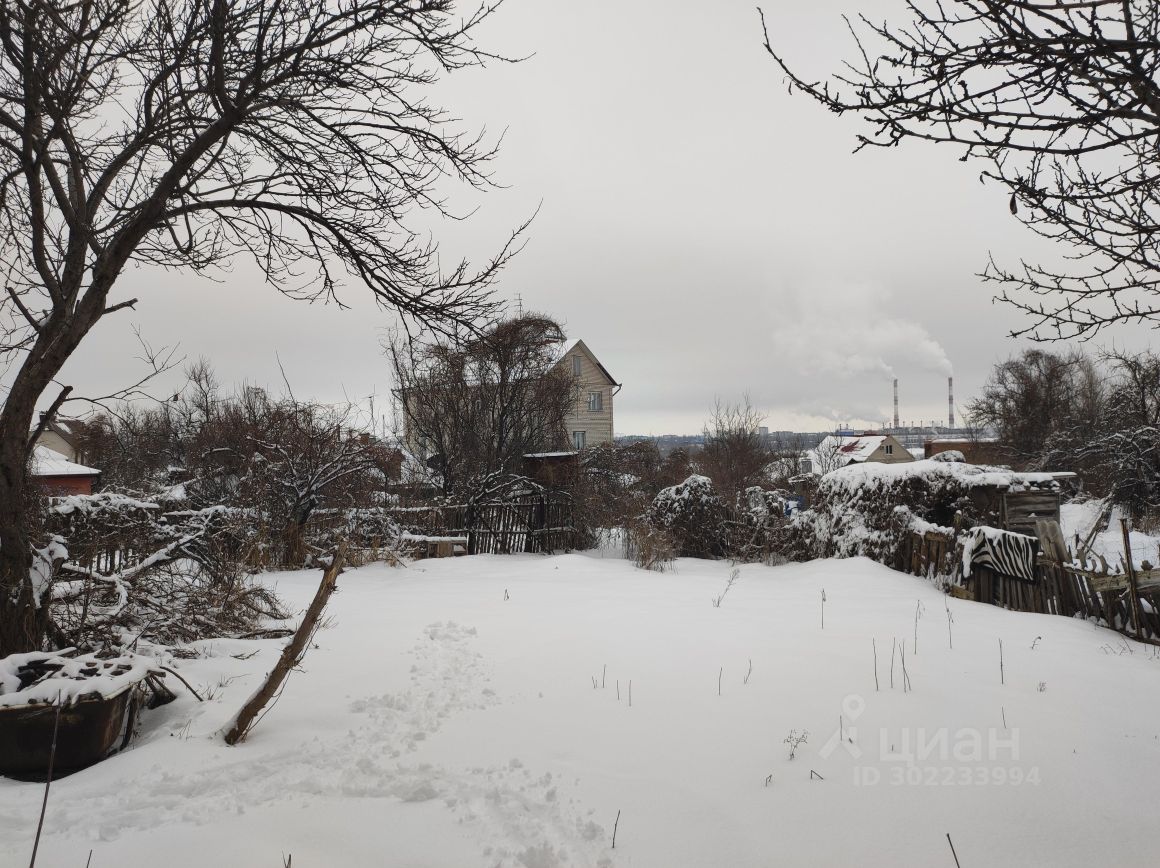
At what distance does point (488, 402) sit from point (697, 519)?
5746mm

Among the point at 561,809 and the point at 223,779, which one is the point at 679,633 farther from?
the point at 223,779

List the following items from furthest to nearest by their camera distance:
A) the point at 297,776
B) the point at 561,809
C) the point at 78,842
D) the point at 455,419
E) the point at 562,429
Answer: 1. the point at 562,429
2. the point at 455,419
3. the point at 297,776
4. the point at 561,809
5. the point at 78,842

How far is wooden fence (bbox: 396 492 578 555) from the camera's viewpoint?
13.4m

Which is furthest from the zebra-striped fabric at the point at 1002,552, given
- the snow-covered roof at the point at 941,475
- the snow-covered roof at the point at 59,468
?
the snow-covered roof at the point at 59,468

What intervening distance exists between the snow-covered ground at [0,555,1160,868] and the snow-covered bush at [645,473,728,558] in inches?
312

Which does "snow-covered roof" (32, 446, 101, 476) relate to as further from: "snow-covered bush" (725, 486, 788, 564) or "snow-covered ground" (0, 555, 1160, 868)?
"snow-covered bush" (725, 486, 788, 564)

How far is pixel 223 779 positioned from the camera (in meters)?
3.10

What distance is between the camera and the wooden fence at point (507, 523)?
1345 cm

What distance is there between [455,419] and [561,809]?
1298cm

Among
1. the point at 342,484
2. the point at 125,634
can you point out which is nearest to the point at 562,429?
the point at 342,484

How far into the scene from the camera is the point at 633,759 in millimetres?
3484

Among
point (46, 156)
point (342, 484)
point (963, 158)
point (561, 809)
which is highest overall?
point (46, 156)

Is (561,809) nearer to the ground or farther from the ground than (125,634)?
nearer to the ground

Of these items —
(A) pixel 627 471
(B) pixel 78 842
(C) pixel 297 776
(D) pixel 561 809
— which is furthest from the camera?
(A) pixel 627 471
